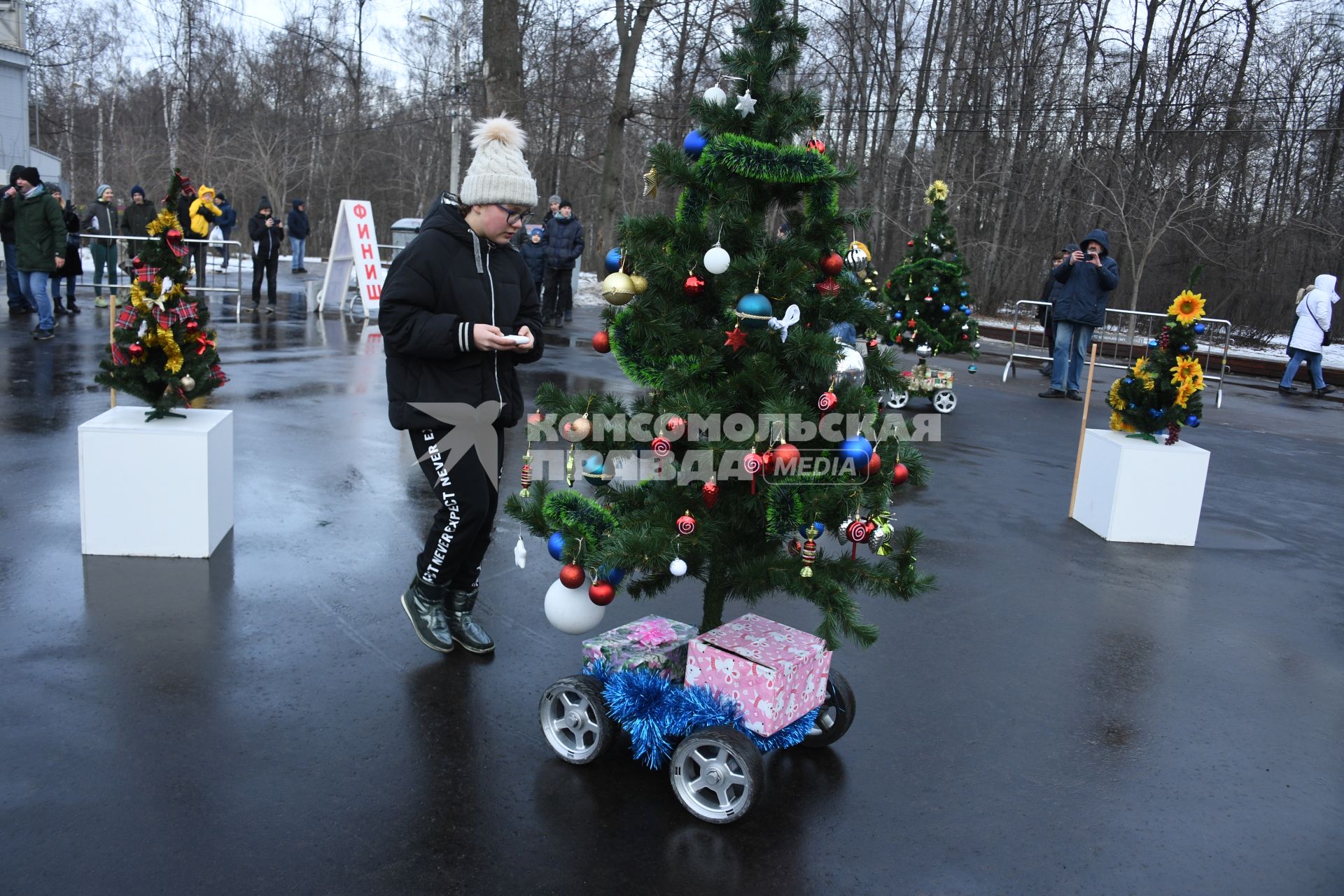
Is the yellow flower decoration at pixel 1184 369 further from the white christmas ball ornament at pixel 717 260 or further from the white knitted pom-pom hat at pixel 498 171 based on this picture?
the white knitted pom-pom hat at pixel 498 171

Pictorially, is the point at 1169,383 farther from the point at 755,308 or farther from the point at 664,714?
the point at 664,714

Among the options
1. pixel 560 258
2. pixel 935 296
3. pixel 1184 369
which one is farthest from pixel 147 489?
pixel 560 258

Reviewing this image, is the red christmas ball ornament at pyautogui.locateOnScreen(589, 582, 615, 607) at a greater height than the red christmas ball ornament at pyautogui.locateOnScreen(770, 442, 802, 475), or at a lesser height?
lesser

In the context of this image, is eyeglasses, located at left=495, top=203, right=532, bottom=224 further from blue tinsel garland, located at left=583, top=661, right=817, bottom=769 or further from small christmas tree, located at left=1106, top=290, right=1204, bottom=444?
small christmas tree, located at left=1106, top=290, right=1204, bottom=444

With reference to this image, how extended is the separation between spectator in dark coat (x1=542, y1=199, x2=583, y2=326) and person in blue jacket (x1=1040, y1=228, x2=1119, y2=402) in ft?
25.0

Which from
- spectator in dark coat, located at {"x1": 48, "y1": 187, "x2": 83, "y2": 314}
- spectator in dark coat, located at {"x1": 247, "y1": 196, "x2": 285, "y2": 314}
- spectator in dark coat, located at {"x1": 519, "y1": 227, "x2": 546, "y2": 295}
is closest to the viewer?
spectator in dark coat, located at {"x1": 48, "y1": 187, "x2": 83, "y2": 314}

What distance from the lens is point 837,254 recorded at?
12.0 feet

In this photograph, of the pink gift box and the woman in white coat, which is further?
the woman in white coat

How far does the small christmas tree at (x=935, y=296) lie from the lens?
1212 centimetres

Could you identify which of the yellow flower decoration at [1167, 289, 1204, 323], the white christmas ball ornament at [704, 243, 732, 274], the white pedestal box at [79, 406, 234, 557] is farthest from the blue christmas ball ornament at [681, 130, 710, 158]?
the yellow flower decoration at [1167, 289, 1204, 323]

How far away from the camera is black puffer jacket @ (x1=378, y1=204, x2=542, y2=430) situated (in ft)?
12.9

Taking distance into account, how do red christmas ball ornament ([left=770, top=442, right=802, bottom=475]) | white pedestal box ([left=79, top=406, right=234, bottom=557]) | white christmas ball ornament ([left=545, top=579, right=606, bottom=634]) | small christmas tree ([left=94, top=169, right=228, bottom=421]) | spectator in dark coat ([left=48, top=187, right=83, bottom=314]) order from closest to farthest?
red christmas ball ornament ([left=770, top=442, right=802, bottom=475]) < white christmas ball ornament ([left=545, top=579, right=606, bottom=634]) < white pedestal box ([left=79, top=406, right=234, bottom=557]) < small christmas tree ([left=94, top=169, right=228, bottom=421]) < spectator in dark coat ([left=48, top=187, right=83, bottom=314])

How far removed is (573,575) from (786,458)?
820mm

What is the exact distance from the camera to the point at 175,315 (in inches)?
215
